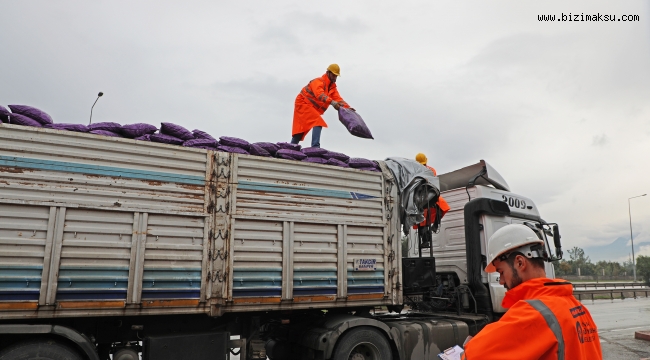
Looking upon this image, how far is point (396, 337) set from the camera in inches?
240

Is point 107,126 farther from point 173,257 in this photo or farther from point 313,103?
point 313,103

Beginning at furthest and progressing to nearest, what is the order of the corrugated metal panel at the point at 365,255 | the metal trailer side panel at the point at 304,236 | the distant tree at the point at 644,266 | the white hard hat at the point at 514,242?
1. the distant tree at the point at 644,266
2. the corrugated metal panel at the point at 365,255
3. the metal trailer side panel at the point at 304,236
4. the white hard hat at the point at 514,242

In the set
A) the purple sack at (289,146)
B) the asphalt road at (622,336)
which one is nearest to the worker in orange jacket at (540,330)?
the purple sack at (289,146)

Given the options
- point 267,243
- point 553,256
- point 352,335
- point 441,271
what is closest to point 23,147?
point 267,243

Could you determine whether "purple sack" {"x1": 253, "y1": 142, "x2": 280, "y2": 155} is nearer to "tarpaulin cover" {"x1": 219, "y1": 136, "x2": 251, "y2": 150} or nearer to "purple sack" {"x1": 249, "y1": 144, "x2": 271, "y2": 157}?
"purple sack" {"x1": 249, "y1": 144, "x2": 271, "y2": 157}

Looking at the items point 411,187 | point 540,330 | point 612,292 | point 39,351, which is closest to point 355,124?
point 411,187

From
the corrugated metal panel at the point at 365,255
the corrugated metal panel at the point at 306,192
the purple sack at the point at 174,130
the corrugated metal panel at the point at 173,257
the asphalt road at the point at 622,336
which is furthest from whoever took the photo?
the asphalt road at the point at 622,336

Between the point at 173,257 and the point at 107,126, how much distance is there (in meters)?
1.57

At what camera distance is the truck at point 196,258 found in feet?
14.6

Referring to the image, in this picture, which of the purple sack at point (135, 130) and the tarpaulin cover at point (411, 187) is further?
the tarpaulin cover at point (411, 187)

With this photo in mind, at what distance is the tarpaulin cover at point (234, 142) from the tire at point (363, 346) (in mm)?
2639

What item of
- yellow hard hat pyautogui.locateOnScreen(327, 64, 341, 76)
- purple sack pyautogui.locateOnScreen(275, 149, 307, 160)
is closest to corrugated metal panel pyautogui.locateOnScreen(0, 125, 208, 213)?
Answer: purple sack pyautogui.locateOnScreen(275, 149, 307, 160)

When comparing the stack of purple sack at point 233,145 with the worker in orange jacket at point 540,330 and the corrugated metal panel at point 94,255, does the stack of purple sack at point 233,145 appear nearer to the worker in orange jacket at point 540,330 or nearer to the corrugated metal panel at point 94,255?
the corrugated metal panel at point 94,255

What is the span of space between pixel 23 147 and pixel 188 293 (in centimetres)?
218
